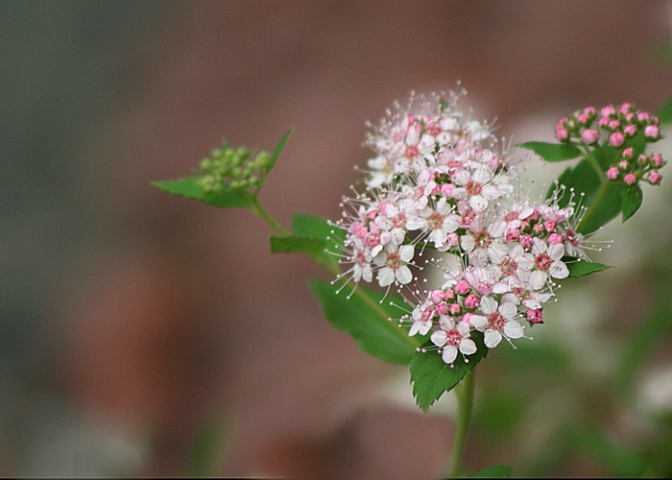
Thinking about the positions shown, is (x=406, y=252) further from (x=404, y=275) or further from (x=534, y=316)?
(x=534, y=316)

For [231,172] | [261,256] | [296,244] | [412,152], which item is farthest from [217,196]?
[261,256]

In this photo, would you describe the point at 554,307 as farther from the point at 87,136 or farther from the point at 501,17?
the point at 87,136

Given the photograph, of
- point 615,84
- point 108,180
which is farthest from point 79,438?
point 615,84

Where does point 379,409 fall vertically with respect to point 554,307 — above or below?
below

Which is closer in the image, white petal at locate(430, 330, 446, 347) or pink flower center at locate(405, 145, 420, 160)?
white petal at locate(430, 330, 446, 347)

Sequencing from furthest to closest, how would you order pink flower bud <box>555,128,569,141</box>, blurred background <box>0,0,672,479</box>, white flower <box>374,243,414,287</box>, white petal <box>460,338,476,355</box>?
blurred background <box>0,0,672,479</box>, pink flower bud <box>555,128,569,141</box>, white flower <box>374,243,414,287</box>, white petal <box>460,338,476,355</box>

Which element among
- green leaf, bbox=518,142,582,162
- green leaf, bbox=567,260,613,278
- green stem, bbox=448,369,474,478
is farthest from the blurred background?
green leaf, bbox=567,260,613,278

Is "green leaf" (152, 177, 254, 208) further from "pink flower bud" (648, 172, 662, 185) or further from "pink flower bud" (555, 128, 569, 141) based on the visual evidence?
"pink flower bud" (648, 172, 662, 185)
